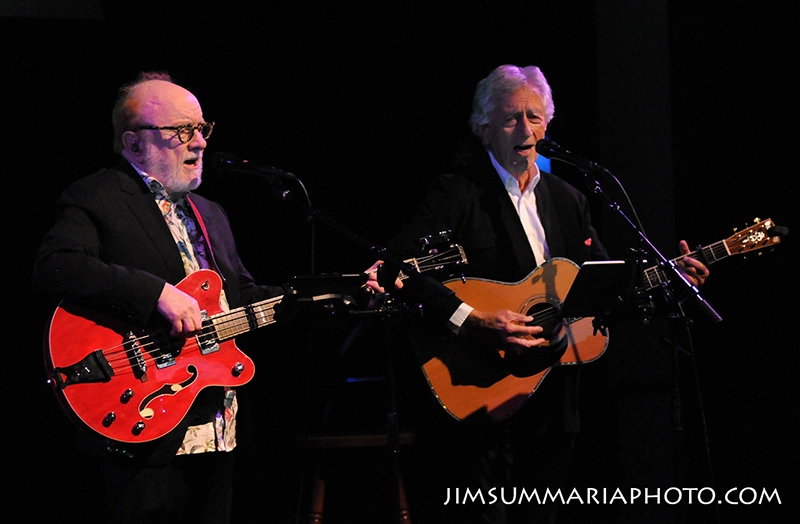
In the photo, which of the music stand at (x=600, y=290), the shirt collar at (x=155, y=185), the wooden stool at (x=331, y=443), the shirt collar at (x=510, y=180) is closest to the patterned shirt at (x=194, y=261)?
the shirt collar at (x=155, y=185)

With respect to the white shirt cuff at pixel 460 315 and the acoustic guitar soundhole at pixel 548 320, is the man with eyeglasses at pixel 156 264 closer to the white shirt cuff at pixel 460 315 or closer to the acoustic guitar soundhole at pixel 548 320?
the white shirt cuff at pixel 460 315

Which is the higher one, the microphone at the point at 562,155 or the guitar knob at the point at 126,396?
the microphone at the point at 562,155

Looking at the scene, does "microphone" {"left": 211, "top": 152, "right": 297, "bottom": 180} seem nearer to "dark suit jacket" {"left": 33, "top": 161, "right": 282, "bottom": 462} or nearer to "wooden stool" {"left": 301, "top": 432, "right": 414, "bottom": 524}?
"dark suit jacket" {"left": 33, "top": 161, "right": 282, "bottom": 462}

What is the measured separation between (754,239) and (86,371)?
118 inches

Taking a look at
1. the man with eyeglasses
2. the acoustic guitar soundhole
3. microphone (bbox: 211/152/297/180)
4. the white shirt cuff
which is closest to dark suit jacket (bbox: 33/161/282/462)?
the man with eyeglasses

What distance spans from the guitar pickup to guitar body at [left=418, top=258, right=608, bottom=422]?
1414 mm

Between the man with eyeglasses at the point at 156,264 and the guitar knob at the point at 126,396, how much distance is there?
0.48 feet

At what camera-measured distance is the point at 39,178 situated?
13.8ft

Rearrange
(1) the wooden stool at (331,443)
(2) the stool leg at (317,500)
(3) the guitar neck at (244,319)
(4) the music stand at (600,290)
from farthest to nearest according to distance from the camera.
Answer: (2) the stool leg at (317,500)
(1) the wooden stool at (331,443)
(4) the music stand at (600,290)
(3) the guitar neck at (244,319)

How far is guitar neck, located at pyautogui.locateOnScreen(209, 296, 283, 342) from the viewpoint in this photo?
3141 millimetres

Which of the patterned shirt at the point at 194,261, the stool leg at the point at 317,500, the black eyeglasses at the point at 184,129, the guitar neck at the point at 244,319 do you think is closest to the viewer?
the patterned shirt at the point at 194,261

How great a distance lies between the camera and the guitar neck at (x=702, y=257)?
385 centimetres

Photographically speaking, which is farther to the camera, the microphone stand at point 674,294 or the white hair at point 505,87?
the white hair at point 505,87

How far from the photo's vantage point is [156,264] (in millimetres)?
3102
